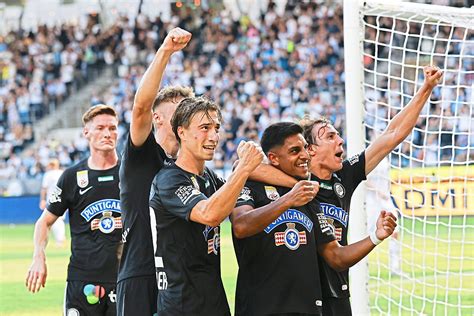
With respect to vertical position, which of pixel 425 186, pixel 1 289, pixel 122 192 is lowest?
pixel 1 289

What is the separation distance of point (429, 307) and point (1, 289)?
24.5ft

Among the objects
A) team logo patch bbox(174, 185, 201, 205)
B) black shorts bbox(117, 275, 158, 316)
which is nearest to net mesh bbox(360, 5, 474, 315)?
black shorts bbox(117, 275, 158, 316)

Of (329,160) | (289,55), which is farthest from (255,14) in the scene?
(329,160)

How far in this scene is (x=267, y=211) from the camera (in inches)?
217

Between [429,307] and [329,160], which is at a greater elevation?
[329,160]

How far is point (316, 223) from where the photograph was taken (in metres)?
6.25

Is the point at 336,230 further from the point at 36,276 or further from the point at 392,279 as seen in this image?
the point at 392,279

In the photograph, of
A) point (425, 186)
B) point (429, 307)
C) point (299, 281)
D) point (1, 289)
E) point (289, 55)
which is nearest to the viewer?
point (299, 281)

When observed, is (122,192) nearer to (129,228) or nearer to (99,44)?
(129,228)

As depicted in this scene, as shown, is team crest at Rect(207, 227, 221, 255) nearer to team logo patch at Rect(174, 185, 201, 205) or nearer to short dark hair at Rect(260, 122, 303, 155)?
team logo patch at Rect(174, 185, 201, 205)

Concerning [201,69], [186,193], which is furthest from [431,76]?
[201,69]

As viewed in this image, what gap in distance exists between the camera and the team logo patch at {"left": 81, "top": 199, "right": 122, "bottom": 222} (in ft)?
25.4

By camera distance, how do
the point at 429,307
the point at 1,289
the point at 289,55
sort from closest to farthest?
the point at 429,307
the point at 1,289
the point at 289,55

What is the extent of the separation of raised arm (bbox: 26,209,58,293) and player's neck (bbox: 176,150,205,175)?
237cm
